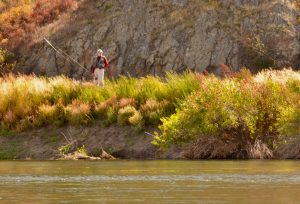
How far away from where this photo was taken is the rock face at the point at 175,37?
58375mm

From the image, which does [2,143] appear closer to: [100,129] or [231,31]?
[100,129]

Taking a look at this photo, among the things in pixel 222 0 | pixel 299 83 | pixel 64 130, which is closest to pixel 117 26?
pixel 222 0

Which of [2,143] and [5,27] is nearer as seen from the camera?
[2,143]

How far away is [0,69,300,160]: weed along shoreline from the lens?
3098 centimetres

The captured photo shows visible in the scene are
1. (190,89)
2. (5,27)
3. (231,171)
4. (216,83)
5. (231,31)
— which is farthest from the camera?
(5,27)

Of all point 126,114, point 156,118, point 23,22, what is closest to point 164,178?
point 156,118

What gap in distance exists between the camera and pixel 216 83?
32.0 m

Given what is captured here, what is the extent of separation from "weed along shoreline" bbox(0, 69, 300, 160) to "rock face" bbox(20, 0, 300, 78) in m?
16.7

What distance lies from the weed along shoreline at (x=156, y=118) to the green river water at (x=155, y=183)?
431cm

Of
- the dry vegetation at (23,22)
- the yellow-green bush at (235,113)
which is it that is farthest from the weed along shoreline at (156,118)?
the dry vegetation at (23,22)

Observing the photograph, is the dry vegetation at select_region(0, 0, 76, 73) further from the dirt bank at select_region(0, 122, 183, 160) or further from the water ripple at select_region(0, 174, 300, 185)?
the water ripple at select_region(0, 174, 300, 185)

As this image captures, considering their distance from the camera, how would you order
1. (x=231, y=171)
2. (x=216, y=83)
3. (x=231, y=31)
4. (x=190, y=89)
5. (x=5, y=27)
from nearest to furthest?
(x=231, y=171)
(x=216, y=83)
(x=190, y=89)
(x=231, y=31)
(x=5, y=27)

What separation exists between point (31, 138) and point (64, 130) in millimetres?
1237

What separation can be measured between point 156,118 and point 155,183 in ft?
57.1
